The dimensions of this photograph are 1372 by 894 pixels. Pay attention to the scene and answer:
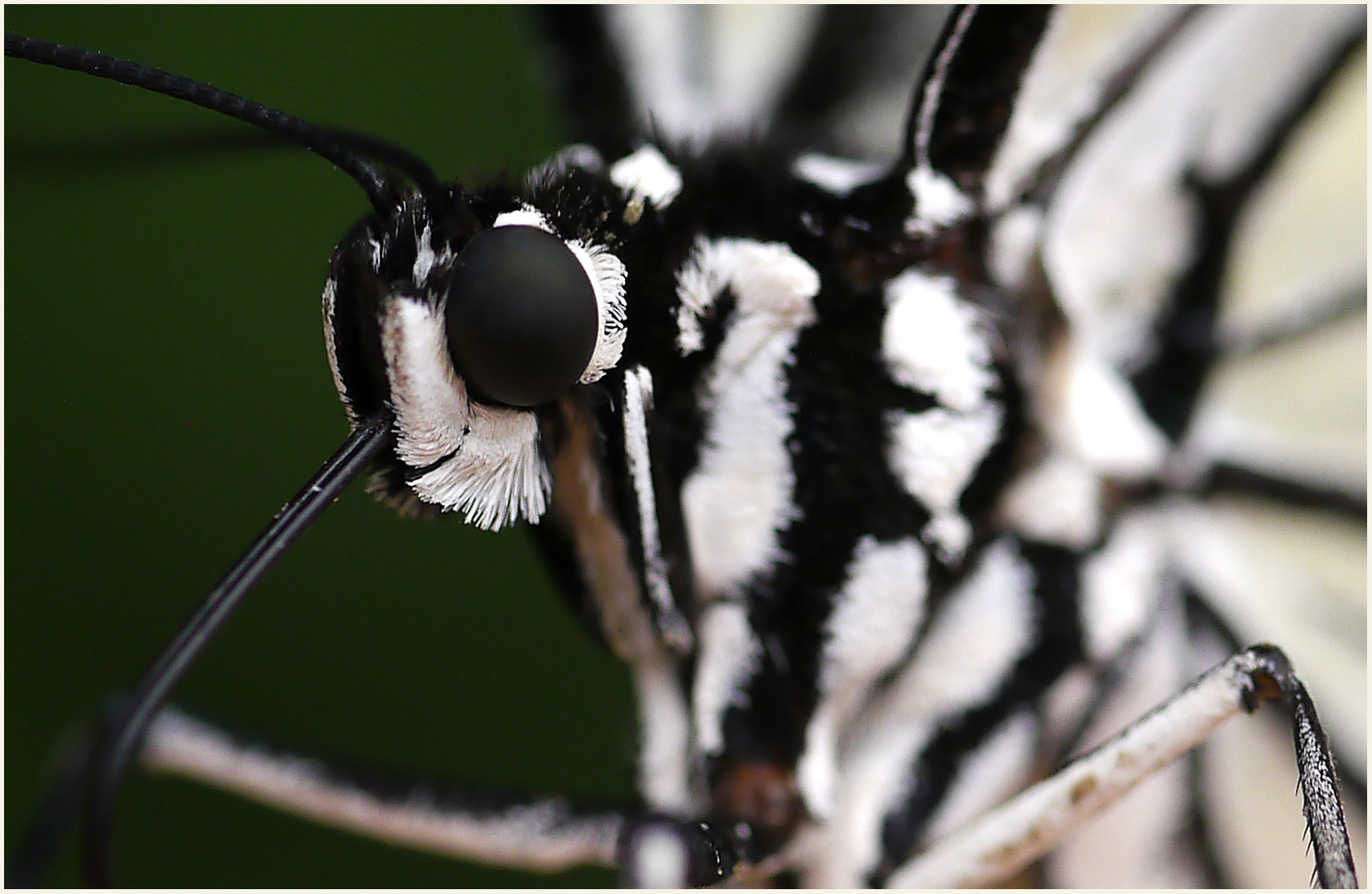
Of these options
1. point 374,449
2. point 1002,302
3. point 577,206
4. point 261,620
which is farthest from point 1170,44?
point 261,620

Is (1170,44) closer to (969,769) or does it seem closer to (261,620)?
(969,769)

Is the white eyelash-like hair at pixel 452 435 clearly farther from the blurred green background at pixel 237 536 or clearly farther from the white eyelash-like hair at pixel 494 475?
the blurred green background at pixel 237 536

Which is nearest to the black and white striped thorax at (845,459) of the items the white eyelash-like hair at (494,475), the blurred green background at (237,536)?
the white eyelash-like hair at (494,475)

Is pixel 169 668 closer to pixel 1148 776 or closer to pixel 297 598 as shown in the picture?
pixel 1148 776

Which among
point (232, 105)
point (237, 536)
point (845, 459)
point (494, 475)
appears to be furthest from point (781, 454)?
point (237, 536)

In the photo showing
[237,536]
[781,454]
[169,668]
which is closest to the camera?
[169,668]

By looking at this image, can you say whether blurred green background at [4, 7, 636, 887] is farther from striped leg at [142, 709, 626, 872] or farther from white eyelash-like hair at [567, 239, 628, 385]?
white eyelash-like hair at [567, 239, 628, 385]
